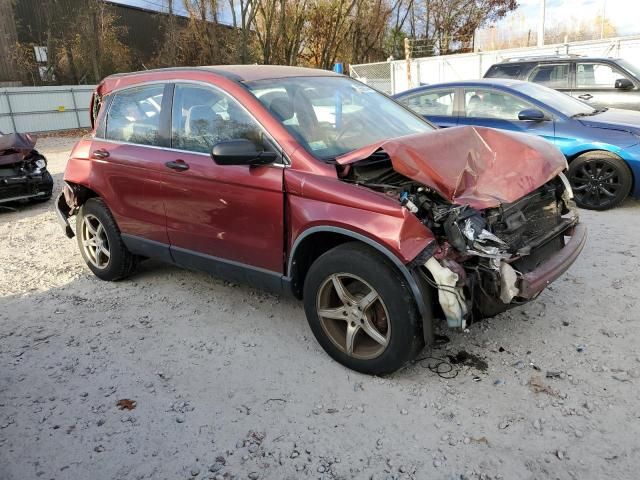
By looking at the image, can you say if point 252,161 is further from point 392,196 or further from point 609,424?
point 609,424

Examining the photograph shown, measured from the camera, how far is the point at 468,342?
367 cm

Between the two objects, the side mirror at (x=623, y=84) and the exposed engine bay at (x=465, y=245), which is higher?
the side mirror at (x=623, y=84)

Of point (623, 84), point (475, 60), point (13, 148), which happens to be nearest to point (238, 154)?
point (13, 148)

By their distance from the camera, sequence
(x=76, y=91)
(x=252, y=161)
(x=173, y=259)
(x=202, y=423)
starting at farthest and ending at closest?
1. (x=76, y=91)
2. (x=173, y=259)
3. (x=252, y=161)
4. (x=202, y=423)

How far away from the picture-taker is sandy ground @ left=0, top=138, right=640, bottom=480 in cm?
265

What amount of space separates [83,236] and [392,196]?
11.5ft

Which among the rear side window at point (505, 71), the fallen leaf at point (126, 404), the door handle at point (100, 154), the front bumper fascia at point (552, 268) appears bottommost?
the fallen leaf at point (126, 404)

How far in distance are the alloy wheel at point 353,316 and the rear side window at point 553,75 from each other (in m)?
8.02

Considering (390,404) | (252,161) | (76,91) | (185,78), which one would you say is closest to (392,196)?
(252,161)

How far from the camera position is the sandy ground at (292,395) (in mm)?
2654

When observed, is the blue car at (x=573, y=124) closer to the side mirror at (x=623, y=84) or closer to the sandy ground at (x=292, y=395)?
the sandy ground at (x=292, y=395)

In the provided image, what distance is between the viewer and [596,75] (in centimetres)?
937

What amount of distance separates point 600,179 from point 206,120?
16.0ft

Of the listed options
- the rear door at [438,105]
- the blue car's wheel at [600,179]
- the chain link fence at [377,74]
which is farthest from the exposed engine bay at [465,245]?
the chain link fence at [377,74]
